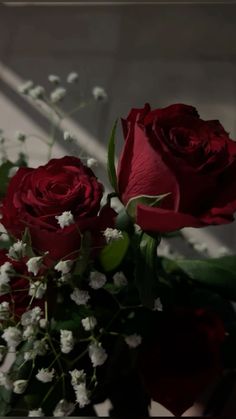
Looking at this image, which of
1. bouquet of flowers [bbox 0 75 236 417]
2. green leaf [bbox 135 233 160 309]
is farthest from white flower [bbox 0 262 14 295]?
green leaf [bbox 135 233 160 309]

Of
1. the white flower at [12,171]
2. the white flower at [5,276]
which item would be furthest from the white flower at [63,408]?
the white flower at [12,171]

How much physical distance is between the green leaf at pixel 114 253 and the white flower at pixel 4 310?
0.30 ft

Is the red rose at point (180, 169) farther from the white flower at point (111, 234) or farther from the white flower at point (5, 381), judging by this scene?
the white flower at point (5, 381)

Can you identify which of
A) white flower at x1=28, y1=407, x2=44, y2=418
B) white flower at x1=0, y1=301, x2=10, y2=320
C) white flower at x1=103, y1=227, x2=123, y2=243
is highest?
white flower at x1=103, y1=227, x2=123, y2=243

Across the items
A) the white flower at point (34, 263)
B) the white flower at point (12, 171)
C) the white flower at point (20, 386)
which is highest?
the white flower at point (12, 171)

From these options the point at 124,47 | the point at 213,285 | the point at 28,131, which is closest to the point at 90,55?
the point at 124,47

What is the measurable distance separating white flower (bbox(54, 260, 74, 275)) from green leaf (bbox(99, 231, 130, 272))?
0.15 feet

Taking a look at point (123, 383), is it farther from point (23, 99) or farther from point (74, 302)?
point (23, 99)

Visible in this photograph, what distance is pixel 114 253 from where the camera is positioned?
1.63ft

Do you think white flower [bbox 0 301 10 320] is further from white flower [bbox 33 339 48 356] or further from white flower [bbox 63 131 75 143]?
white flower [bbox 63 131 75 143]

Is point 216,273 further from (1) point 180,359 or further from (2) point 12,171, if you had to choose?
(2) point 12,171

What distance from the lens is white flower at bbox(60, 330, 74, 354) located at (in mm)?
462

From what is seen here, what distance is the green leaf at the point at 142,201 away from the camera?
0.42 m

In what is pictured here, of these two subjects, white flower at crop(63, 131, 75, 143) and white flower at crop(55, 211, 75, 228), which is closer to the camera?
white flower at crop(55, 211, 75, 228)
